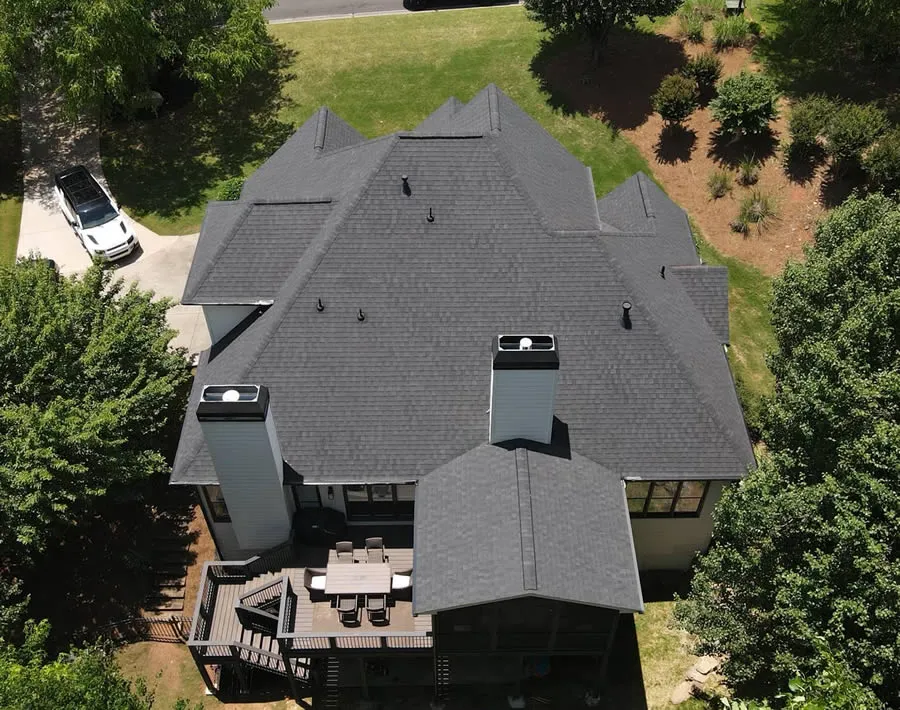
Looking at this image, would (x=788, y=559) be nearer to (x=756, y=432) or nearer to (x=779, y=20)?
(x=756, y=432)

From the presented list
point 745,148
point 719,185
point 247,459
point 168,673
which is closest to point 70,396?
point 247,459

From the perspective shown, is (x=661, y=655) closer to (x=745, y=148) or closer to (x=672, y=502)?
(x=672, y=502)

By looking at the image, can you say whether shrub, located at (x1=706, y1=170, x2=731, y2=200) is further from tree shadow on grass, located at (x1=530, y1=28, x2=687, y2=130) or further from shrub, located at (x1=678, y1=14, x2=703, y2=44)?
shrub, located at (x1=678, y1=14, x2=703, y2=44)

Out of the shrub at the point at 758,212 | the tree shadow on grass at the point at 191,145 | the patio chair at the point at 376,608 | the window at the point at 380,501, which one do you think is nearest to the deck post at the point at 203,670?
the patio chair at the point at 376,608

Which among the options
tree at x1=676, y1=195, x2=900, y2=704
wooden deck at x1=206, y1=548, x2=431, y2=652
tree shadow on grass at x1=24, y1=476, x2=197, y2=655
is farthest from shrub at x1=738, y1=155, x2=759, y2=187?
tree shadow on grass at x1=24, y1=476, x2=197, y2=655

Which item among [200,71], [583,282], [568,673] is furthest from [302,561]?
[200,71]

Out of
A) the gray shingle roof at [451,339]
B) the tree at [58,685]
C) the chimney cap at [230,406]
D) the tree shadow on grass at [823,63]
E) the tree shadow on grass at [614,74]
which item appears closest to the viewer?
the tree at [58,685]

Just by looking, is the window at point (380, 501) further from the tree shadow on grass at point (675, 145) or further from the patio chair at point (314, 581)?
the tree shadow on grass at point (675, 145)
